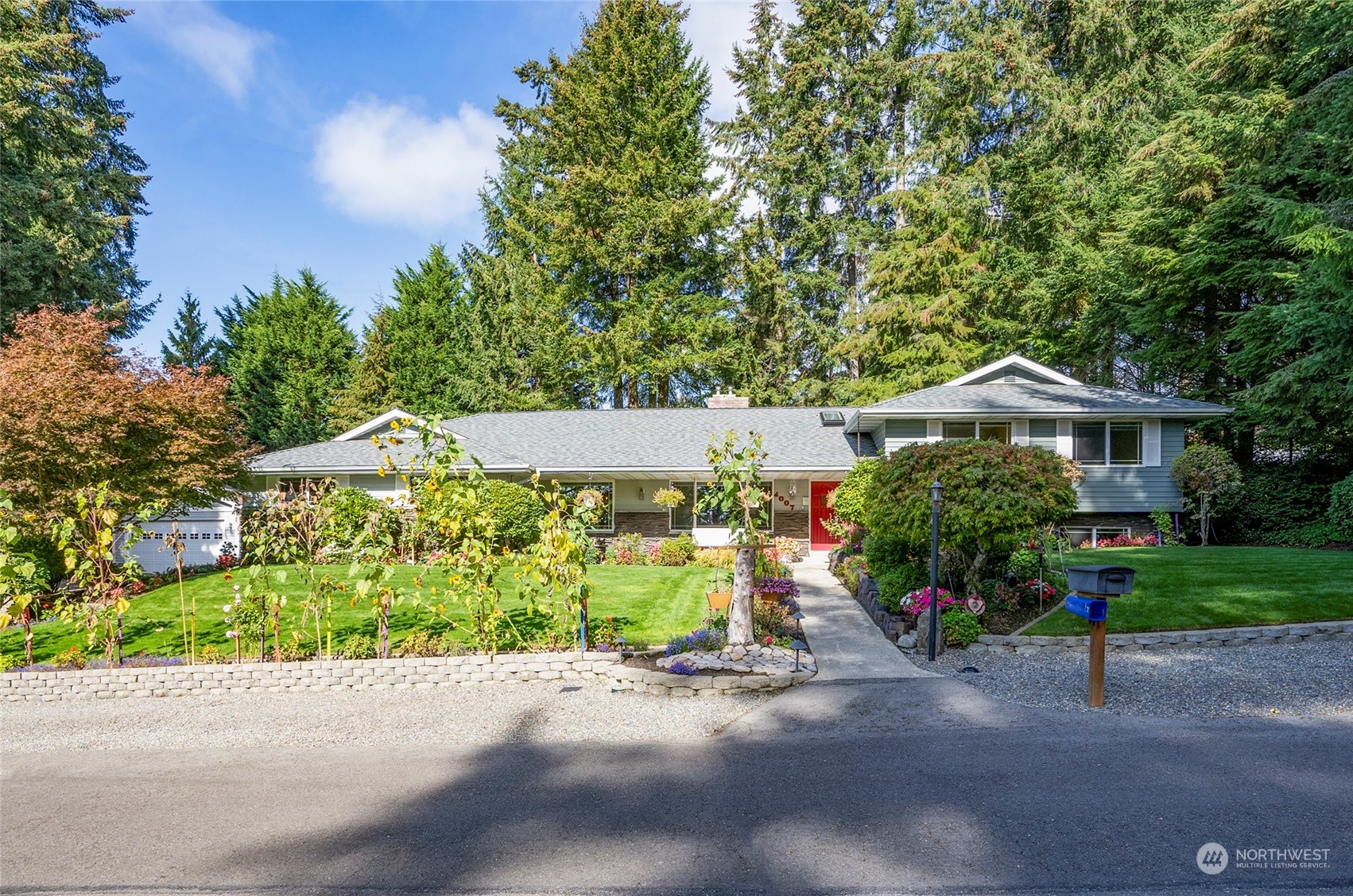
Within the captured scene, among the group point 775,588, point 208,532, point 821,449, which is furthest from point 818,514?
point 208,532

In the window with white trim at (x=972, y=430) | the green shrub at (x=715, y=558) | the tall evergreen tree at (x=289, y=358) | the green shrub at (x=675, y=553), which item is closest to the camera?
the green shrub at (x=715, y=558)

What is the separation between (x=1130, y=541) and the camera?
16.5m

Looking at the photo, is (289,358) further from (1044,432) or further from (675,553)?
(1044,432)

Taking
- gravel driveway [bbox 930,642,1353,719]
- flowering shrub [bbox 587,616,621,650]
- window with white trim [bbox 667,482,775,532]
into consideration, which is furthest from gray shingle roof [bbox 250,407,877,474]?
gravel driveway [bbox 930,642,1353,719]

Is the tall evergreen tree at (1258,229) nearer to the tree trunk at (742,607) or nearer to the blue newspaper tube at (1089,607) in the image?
the blue newspaper tube at (1089,607)

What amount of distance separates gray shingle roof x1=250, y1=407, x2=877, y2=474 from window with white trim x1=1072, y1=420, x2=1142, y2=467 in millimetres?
4951

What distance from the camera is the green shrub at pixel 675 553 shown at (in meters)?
16.5

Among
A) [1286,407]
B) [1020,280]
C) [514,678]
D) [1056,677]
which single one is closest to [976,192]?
[1020,280]

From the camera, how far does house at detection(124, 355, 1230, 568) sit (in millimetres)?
16719

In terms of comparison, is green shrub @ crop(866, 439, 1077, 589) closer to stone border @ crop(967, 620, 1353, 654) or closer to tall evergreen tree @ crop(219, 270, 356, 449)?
stone border @ crop(967, 620, 1353, 654)

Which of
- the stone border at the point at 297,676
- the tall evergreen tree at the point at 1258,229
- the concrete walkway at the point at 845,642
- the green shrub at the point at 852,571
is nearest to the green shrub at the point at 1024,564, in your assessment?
the concrete walkway at the point at 845,642

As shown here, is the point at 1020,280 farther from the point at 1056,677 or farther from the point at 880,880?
the point at 880,880

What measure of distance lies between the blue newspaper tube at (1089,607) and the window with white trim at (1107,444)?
11.6 meters

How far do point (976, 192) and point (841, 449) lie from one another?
1342 cm
